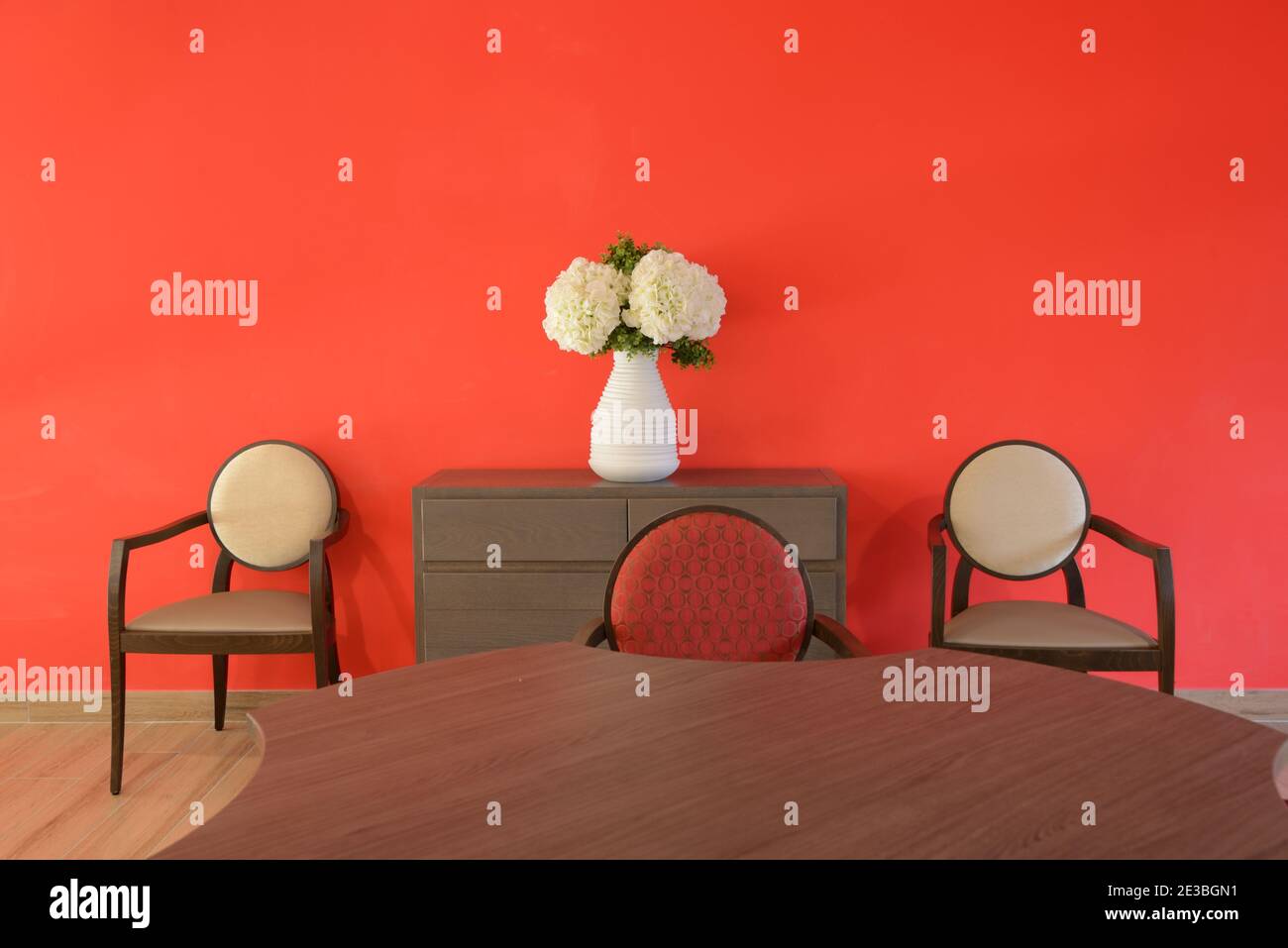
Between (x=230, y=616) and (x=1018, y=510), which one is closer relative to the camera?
(x=230, y=616)

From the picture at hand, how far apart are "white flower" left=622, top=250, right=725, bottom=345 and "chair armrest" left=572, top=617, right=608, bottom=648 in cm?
127

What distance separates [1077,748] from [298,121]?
344cm

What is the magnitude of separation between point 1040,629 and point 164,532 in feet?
9.57

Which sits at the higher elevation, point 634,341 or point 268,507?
point 634,341

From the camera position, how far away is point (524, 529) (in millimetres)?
3428

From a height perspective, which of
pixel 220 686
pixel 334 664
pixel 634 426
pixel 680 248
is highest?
pixel 680 248

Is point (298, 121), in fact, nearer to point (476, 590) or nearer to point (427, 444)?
point (427, 444)

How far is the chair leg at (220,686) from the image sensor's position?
3768mm

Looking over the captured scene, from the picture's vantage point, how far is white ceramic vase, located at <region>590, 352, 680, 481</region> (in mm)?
3490

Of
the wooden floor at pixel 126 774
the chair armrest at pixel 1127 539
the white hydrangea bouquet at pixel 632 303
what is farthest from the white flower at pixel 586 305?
the chair armrest at pixel 1127 539

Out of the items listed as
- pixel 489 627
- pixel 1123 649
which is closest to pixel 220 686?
pixel 489 627

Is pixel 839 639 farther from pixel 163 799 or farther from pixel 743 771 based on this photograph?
pixel 163 799

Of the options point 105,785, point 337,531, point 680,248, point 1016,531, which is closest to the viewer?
point 105,785

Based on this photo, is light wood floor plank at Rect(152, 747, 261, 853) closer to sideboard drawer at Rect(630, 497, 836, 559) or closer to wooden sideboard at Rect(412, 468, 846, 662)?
wooden sideboard at Rect(412, 468, 846, 662)
